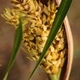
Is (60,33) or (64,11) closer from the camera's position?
(64,11)

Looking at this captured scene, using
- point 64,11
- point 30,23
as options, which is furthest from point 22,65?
point 64,11

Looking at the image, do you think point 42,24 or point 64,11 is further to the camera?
point 42,24

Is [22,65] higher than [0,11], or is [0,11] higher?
[0,11]

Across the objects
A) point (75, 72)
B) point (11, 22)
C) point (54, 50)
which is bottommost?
point (75, 72)

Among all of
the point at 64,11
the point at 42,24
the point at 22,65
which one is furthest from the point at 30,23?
the point at 64,11

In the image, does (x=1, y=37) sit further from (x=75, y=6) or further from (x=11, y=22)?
(x=75, y=6)

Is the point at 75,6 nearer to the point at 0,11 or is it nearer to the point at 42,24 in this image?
the point at 42,24
